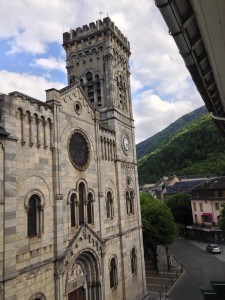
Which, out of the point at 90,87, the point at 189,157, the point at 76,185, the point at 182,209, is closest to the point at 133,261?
the point at 76,185

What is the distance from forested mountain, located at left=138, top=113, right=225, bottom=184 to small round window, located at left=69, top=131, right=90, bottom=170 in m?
97.9

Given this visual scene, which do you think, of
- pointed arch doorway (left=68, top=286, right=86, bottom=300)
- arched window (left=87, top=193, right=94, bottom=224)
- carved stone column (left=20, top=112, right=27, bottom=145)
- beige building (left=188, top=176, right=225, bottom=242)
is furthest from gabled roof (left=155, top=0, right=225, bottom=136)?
beige building (left=188, top=176, right=225, bottom=242)

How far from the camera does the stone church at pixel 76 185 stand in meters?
15.3

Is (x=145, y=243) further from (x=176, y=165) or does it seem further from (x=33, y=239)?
(x=176, y=165)

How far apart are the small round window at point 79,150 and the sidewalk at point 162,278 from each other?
643 inches

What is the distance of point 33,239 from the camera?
637 inches

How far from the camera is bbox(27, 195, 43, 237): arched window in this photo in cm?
1633

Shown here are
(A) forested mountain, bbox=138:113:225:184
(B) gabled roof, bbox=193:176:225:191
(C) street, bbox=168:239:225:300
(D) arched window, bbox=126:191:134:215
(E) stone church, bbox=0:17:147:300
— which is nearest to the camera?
(E) stone church, bbox=0:17:147:300

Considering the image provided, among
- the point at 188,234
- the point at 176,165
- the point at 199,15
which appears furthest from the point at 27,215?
the point at 176,165

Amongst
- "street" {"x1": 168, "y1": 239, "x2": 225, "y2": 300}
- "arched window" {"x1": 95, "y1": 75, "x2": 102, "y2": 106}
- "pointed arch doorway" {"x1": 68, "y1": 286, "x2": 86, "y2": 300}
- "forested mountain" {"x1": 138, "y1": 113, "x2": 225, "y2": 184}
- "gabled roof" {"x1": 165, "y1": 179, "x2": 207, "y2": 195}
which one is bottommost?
"street" {"x1": 168, "y1": 239, "x2": 225, "y2": 300}

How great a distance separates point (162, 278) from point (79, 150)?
2220cm

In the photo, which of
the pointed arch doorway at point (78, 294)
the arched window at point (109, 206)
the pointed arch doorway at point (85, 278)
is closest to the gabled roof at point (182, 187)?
the arched window at point (109, 206)

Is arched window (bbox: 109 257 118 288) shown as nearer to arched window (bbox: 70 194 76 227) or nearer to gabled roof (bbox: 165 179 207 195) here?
arched window (bbox: 70 194 76 227)

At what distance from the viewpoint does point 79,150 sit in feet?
72.3
